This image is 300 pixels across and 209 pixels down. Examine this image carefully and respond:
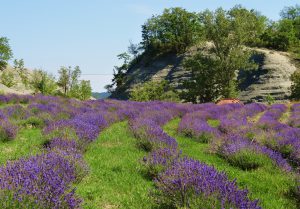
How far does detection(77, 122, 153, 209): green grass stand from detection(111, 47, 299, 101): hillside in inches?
1505

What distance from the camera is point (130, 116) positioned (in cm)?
1527

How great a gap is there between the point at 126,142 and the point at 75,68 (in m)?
43.2

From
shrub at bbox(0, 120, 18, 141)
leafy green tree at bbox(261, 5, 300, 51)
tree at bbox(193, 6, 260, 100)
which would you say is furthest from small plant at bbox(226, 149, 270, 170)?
leafy green tree at bbox(261, 5, 300, 51)

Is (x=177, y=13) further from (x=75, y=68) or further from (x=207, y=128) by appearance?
(x=207, y=128)

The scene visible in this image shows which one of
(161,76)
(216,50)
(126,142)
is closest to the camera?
(126,142)

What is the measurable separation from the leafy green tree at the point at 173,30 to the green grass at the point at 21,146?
67.6 meters

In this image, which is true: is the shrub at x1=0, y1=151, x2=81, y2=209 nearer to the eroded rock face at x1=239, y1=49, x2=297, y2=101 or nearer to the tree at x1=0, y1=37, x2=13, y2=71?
the eroded rock face at x1=239, y1=49, x2=297, y2=101

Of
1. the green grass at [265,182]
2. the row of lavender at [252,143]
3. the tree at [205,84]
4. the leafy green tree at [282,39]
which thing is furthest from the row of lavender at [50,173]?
the leafy green tree at [282,39]

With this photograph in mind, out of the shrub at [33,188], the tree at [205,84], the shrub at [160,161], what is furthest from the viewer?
the tree at [205,84]

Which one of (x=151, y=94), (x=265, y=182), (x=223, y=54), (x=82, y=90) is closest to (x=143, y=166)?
(x=265, y=182)

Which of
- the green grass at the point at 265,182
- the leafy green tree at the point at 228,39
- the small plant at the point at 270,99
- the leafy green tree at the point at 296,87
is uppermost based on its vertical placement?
the leafy green tree at the point at 228,39

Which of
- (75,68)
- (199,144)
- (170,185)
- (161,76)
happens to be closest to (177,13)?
(161,76)

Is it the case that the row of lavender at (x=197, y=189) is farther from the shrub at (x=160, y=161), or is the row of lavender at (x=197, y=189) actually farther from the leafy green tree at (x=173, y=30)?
the leafy green tree at (x=173, y=30)

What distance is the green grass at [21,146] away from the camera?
24.0 feet
